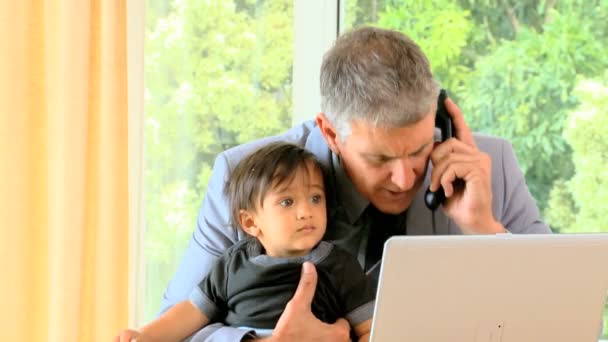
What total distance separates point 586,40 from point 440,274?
1426 mm

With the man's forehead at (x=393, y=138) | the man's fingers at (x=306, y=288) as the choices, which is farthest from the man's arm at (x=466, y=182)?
the man's fingers at (x=306, y=288)

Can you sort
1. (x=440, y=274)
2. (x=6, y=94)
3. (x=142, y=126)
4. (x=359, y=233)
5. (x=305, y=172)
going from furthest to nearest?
(x=142, y=126), (x=6, y=94), (x=359, y=233), (x=305, y=172), (x=440, y=274)

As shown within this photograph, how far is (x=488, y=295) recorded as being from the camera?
140cm

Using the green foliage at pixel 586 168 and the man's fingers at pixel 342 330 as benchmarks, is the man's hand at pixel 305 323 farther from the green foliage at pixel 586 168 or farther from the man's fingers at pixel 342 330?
the green foliage at pixel 586 168

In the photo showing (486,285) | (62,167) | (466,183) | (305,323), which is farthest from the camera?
(62,167)

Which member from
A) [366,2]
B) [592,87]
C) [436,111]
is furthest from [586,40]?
[436,111]

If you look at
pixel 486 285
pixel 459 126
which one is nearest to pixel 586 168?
pixel 459 126

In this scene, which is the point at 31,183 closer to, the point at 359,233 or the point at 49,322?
the point at 49,322

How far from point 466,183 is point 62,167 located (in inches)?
36.0

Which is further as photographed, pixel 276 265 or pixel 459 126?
pixel 459 126

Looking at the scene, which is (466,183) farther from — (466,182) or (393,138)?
(393,138)

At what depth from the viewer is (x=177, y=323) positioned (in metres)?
1.89

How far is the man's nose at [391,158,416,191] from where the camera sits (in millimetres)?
1854

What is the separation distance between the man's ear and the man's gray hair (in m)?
0.02
